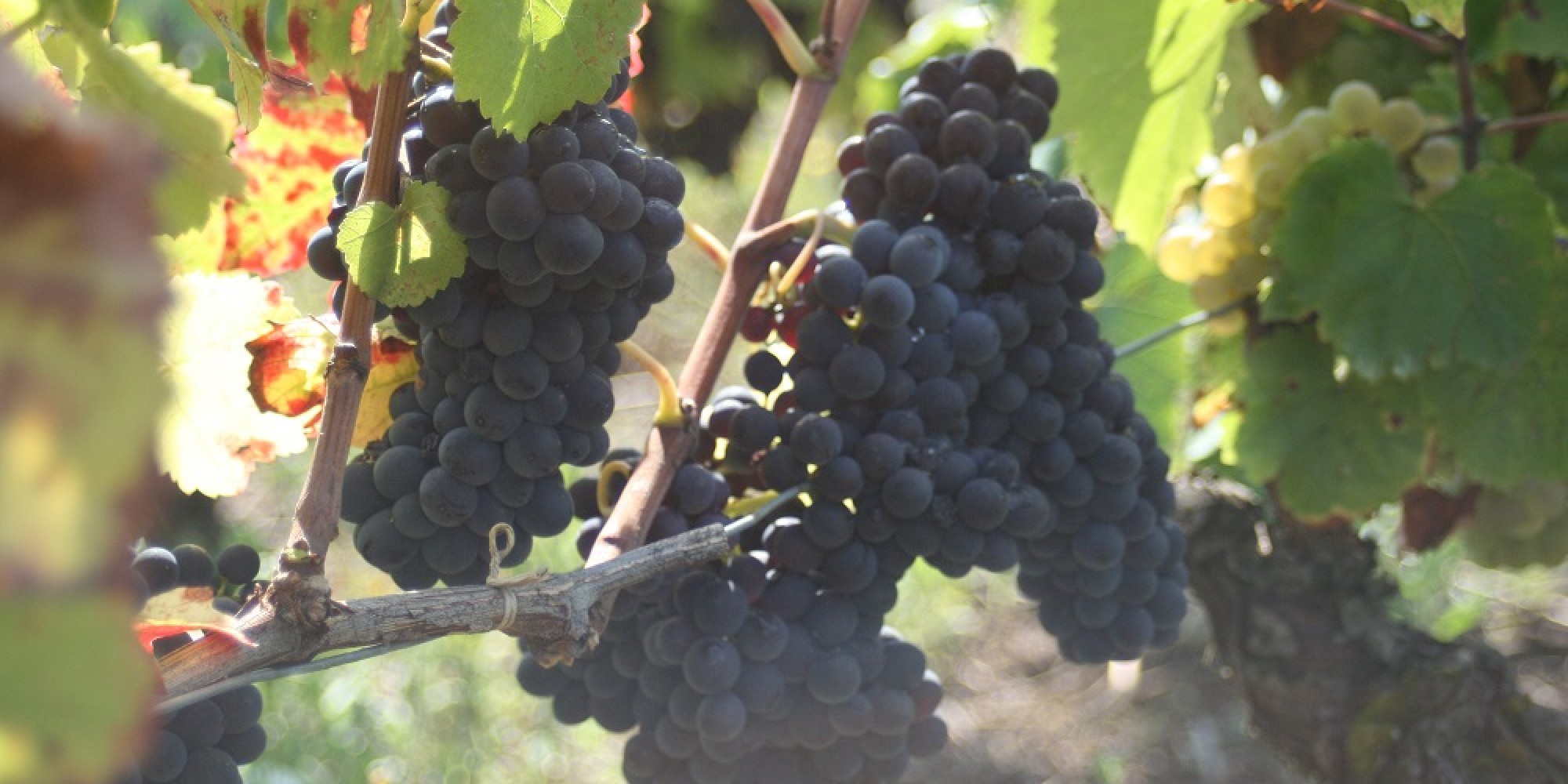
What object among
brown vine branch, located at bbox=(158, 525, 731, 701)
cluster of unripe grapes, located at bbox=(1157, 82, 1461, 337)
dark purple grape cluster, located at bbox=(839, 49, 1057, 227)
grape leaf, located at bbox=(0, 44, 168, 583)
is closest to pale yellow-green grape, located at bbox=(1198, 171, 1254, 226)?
cluster of unripe grapes, located at bbox=(1157, 82, 1461, 337)

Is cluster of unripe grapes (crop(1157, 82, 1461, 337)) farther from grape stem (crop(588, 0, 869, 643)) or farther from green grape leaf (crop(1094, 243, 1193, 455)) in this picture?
grape stem (crop(588, 0, 869, 643))

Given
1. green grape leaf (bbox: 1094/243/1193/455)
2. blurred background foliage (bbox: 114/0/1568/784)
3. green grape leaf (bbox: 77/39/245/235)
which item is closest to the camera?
Result: green grape leaf (bbox: 77/39/245/235)

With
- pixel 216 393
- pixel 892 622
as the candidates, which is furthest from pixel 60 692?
pixel 892 622

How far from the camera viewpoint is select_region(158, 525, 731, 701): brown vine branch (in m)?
0.44

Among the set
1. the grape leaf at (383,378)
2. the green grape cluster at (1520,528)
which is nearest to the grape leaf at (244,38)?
the grape leaf at (383,378)

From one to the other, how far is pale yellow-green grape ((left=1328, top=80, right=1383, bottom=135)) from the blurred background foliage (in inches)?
7.8

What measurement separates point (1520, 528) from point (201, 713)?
100 centimetres

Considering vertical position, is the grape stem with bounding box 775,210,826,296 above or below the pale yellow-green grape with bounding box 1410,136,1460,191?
above

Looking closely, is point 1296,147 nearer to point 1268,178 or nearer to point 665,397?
point 1268,178

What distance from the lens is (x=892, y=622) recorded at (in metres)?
2.20

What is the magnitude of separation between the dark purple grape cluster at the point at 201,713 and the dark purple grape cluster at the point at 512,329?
0.07 m

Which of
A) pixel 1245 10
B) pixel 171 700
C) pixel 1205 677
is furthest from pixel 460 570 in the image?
pixel 1205 677

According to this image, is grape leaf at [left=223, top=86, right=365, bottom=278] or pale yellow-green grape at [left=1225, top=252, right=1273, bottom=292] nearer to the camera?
grape leaf at [left=223, top=86, right=365, bottom=278]

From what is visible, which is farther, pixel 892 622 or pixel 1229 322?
pixel 892 622
